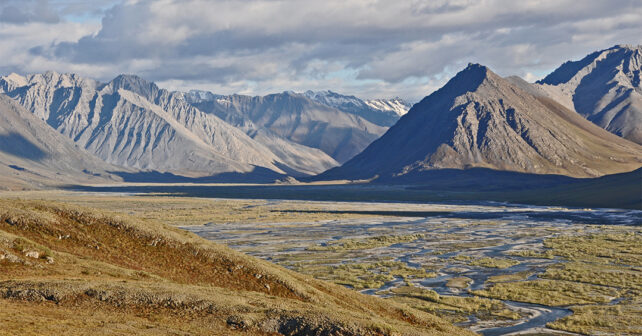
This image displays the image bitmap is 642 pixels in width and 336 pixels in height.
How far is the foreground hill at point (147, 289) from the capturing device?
31.1 meters

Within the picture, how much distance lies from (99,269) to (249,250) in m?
53.8

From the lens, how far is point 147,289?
34375 millimetres

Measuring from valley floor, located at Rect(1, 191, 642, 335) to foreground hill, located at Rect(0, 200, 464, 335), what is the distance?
8.27m

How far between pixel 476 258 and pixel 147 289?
5896cm

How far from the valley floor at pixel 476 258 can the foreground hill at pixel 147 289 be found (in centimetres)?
827

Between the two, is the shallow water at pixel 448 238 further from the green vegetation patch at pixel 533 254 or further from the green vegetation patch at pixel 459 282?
the green vegetation patch at pixel 533 254

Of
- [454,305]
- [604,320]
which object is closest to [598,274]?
[604,320]

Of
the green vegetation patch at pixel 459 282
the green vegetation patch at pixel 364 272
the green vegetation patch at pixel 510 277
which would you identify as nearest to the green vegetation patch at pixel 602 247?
the green vegetation patch at pixel 510 277

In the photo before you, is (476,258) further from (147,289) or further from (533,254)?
(147,289)

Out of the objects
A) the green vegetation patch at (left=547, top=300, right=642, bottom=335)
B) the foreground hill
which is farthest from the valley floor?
the foreground hill

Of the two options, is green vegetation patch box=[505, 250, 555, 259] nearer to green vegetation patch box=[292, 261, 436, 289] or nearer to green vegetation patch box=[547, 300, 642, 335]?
green vegetation patch box=[292, 261, 436, 289]

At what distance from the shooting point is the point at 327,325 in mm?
31672

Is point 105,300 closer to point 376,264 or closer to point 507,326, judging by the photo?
point 507,326

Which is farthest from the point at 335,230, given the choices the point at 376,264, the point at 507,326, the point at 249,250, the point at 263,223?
the point at 507,326
